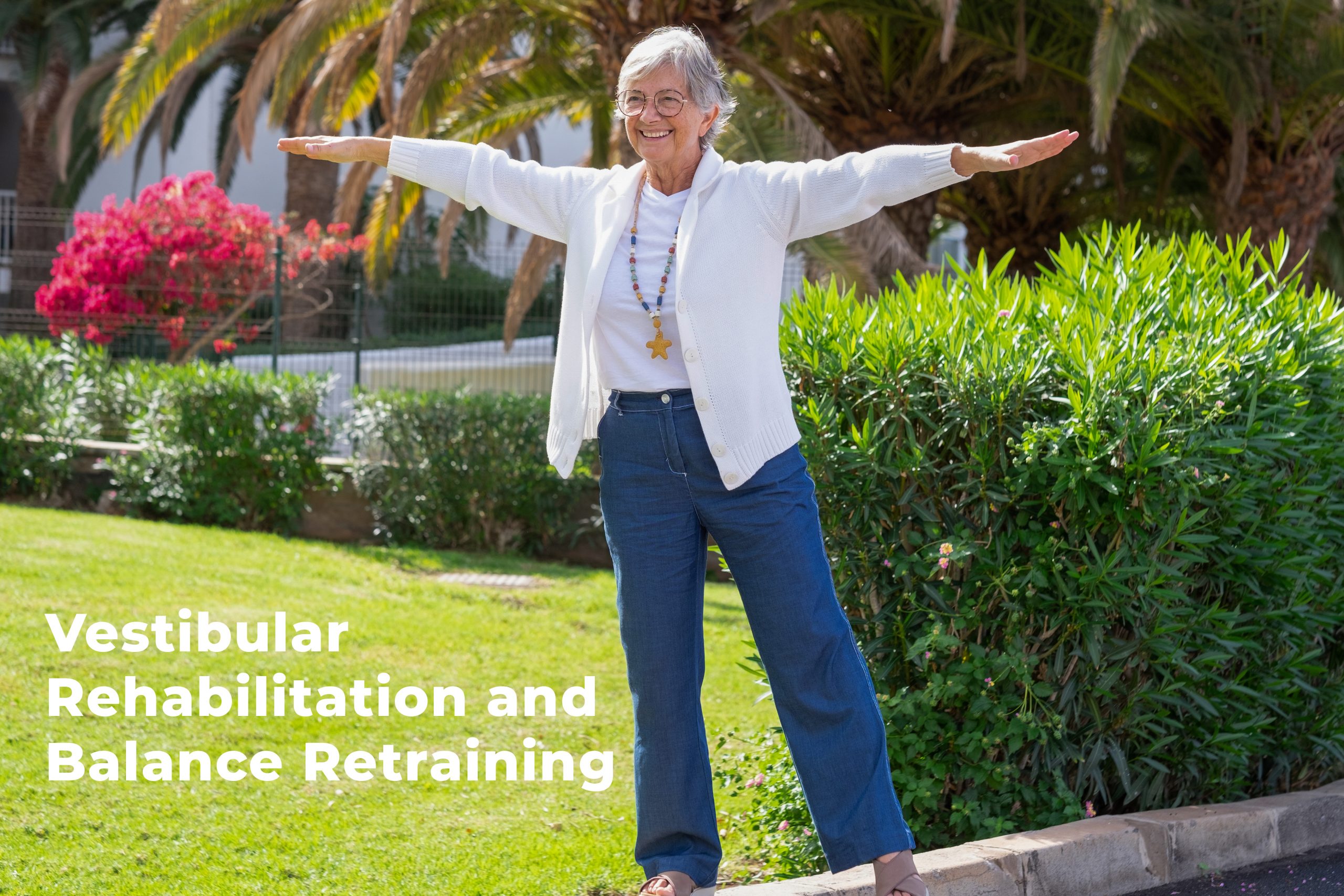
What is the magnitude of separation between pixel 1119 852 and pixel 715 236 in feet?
6.35

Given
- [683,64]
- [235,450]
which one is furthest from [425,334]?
[683,64]

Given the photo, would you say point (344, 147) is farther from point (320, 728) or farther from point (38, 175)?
point (38, 175)

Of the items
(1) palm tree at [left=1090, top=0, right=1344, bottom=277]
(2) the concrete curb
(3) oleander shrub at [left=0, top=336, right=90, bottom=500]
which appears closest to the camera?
(2) the concrete curb

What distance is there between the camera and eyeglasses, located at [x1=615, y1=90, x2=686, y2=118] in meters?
2.89

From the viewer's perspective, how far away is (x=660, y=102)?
289 cm

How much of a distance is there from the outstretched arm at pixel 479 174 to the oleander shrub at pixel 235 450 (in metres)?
6.77

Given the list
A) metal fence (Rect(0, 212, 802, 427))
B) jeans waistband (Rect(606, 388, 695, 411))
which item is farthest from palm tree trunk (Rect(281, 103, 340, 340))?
jeans waistband (Rect(606, 388, 695, 411))

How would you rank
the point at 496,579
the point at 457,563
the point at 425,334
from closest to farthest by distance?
the point at 496,579 → the point at 457,563 → the point at 425,334

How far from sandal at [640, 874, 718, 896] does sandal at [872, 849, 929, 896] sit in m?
0.37

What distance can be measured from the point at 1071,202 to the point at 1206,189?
152cm

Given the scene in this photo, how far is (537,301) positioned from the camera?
1145cm

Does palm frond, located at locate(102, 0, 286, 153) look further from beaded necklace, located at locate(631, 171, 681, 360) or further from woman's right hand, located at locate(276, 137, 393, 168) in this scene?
beaded necklace, located at locate(631, 171, 681, 360)

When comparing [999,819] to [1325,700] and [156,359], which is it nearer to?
[1325,700]

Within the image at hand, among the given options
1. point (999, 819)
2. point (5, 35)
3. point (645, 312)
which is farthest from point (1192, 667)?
point (5, 35)
